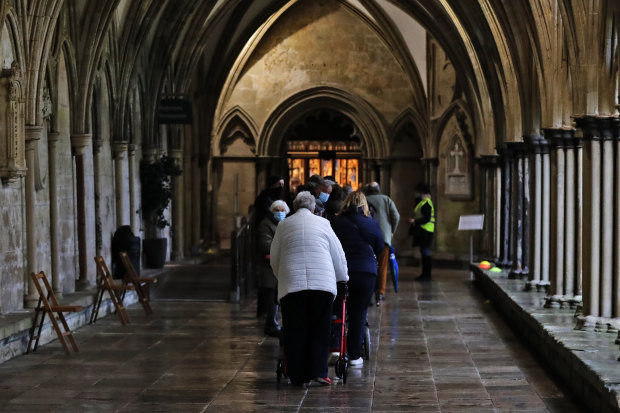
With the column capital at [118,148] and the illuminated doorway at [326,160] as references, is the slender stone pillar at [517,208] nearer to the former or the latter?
Answer: the column capital at [118,148]

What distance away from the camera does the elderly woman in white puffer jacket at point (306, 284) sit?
27.0 feet

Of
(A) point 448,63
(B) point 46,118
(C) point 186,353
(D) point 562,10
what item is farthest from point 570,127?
(A) point 448,63

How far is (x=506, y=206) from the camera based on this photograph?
18328 millimetres

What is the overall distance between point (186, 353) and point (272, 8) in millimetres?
16179

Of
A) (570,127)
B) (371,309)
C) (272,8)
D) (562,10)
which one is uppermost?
(272,8)

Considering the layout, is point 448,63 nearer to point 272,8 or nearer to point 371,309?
point 272,8

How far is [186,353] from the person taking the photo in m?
10.4

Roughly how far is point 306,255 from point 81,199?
25.0ft

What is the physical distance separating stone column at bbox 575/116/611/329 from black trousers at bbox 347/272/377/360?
1680mm

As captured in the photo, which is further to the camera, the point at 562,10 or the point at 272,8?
the point at 272,8

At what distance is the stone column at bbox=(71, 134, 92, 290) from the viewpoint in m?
15.0

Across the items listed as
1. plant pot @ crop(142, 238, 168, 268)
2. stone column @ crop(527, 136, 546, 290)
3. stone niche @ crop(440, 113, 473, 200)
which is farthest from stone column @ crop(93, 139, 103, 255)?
stone niche @ crop(440, 113, 473, 200)

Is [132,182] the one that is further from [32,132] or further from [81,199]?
[32,132]

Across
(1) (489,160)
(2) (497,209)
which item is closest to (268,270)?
(2) (497,209)
